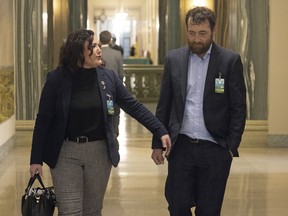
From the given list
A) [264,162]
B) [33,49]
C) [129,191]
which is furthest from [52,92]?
[33,49]

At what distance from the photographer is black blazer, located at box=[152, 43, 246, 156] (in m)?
4.19

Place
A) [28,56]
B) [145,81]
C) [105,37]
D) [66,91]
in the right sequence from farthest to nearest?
[145,81] → [28,56] → [105,37] → [66,91]

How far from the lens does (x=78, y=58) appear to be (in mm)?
4086

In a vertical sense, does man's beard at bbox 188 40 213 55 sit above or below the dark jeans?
above

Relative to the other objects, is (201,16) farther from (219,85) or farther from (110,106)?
(110,106)

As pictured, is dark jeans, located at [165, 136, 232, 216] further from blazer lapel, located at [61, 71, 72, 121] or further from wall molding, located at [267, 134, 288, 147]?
wall molding, located at [267, 134, 288, 147]

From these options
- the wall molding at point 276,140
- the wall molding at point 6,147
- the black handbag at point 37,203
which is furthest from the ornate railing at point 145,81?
the black handbag at point 37,203

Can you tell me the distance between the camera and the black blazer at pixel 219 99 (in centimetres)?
419

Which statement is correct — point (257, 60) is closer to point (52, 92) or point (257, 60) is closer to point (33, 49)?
point (33, 49)

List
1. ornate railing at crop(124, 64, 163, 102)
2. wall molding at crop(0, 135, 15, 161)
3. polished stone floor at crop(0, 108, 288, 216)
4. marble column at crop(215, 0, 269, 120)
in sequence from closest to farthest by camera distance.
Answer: polished stone floor at crop(0, 108, 288, 216) → wall molding at crop(0, 135, 15, 161) → marble column at crop(215, 0, 269, 120) → ornate railing at crop(124, 64, 163, 102)

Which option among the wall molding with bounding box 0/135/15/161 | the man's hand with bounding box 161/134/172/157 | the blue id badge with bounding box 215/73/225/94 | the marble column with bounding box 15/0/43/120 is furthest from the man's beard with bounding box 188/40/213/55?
the marble column with bounding box 15/0/43/120

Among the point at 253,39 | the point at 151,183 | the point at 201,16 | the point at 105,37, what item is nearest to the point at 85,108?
the point at 201,16

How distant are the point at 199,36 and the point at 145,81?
15.4 m

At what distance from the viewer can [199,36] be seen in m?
4.11
